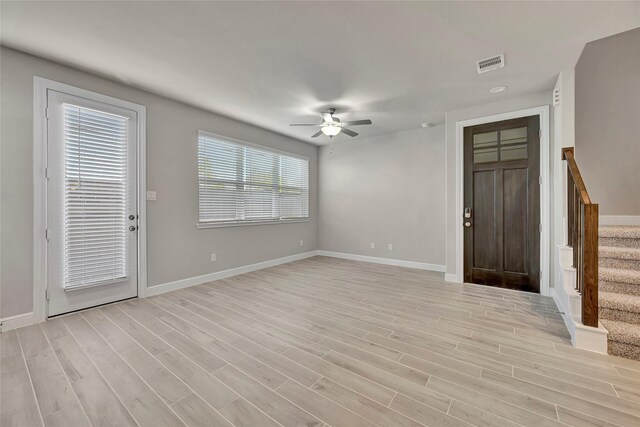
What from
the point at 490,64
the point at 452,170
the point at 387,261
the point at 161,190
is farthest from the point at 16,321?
the point at 452,170

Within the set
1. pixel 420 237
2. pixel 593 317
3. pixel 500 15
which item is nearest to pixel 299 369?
pixel 593 317

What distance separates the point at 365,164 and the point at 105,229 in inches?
189

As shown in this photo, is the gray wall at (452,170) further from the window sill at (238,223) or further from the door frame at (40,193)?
the door frame at (40,193)

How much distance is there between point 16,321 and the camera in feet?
8.59

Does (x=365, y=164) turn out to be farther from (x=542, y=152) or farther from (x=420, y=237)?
(x=542, y=152)

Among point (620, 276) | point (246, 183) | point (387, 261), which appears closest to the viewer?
point (620, 276)

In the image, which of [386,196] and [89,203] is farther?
[386,196]

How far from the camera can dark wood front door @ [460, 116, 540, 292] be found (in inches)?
145

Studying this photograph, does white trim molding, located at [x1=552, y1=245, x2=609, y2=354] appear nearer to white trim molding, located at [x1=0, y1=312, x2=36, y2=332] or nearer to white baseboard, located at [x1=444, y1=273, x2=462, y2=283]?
white baseboard, located at [x1=444, y1=273, x2=462, y2=283]

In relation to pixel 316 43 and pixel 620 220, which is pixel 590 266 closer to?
pixel 620 220

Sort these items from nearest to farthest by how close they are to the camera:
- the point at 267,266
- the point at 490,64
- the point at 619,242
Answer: the point at 619,242 < the point at 490,64 < the point at 267,266

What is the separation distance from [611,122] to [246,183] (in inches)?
218

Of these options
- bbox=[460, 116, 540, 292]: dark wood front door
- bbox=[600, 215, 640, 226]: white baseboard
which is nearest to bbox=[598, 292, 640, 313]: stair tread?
bbox=[460, 116, 540, 292]: dark wood front door

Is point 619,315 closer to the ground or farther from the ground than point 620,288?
closer to the ground
